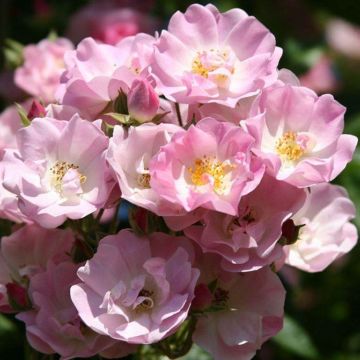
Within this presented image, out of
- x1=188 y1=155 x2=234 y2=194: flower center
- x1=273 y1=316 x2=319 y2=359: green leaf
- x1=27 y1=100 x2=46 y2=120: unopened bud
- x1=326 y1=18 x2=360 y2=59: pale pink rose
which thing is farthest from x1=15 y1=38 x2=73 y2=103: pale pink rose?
x1=326 y1=18 x2=360 y2=59: pale pink rose

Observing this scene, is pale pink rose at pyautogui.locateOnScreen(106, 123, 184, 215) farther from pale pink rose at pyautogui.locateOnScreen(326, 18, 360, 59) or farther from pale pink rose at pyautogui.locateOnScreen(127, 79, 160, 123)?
pale pink rose at pyautogui.locateOnScreen(326, 18, 360, 59)

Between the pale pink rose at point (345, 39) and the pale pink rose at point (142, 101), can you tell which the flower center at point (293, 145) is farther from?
the pale pink rose at point (345, 39)

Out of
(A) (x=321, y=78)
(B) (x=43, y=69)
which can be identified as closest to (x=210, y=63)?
(B) (x=43, y=69)

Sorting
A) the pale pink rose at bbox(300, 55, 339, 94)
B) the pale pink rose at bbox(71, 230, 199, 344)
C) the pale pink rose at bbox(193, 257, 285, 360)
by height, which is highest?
the pale pink rose at bbox(71, 230, 199, 344)

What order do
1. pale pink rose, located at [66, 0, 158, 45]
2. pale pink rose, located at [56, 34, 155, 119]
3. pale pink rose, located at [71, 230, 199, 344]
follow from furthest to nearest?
pale pink rose, located at [66, 0, 158, 45]
pale pink rose, located at [56, 34, 155, 119]
pale pink rose, located at [71, 230, 199, 344]

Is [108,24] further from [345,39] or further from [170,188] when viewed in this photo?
[345,39]

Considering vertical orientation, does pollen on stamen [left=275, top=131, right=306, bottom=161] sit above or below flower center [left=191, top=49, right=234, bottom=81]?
below

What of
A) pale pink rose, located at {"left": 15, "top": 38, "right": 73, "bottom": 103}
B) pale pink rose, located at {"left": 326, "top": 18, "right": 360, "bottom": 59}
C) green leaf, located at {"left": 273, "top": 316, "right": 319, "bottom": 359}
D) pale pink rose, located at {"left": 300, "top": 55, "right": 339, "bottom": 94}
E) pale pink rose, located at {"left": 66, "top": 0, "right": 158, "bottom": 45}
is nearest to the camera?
pale pink rose, located at {"left": 15, "top": 38, "right": 73, "bottom": 103}

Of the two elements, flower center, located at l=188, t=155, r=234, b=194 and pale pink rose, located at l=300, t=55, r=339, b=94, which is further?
pale pink rose, located at l=300, t=55, r=339, b=94
